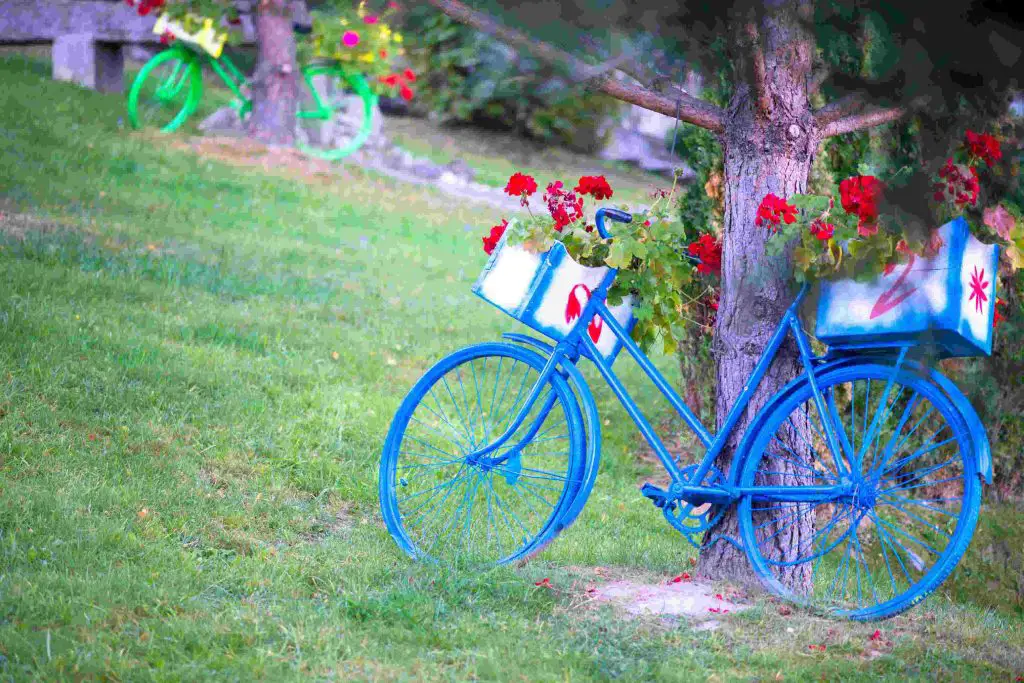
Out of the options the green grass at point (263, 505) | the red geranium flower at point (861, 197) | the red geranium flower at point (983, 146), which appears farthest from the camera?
the green grass at point (263, 505)

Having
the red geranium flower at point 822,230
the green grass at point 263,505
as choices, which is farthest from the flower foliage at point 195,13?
the red geranium flower at point 822,230

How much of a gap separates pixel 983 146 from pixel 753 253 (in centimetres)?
132

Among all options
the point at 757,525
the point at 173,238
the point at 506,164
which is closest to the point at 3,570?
the point at 757,525

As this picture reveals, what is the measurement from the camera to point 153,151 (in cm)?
1054

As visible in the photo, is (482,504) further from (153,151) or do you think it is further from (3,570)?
(153,151)

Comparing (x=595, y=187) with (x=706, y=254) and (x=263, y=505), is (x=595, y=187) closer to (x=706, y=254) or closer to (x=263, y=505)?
(x=706, y=254)

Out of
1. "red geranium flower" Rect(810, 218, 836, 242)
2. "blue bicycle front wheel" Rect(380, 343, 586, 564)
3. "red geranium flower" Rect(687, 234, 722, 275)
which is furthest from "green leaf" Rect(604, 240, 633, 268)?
"red geranium flower" Rect(810, 218, 836, 242)

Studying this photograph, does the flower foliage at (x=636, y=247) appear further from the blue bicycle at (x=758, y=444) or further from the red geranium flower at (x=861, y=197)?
the red geranium flower at (x=861, y=197)

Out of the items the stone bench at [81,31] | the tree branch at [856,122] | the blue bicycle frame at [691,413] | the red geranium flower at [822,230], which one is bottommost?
the blue bicycle frame at [691,413]

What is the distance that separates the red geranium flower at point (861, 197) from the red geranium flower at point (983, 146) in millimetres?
383

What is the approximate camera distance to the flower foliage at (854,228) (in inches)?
113

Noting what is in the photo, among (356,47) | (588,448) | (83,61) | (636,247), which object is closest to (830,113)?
(636,247)

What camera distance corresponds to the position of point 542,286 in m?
3.65

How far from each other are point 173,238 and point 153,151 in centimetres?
290
